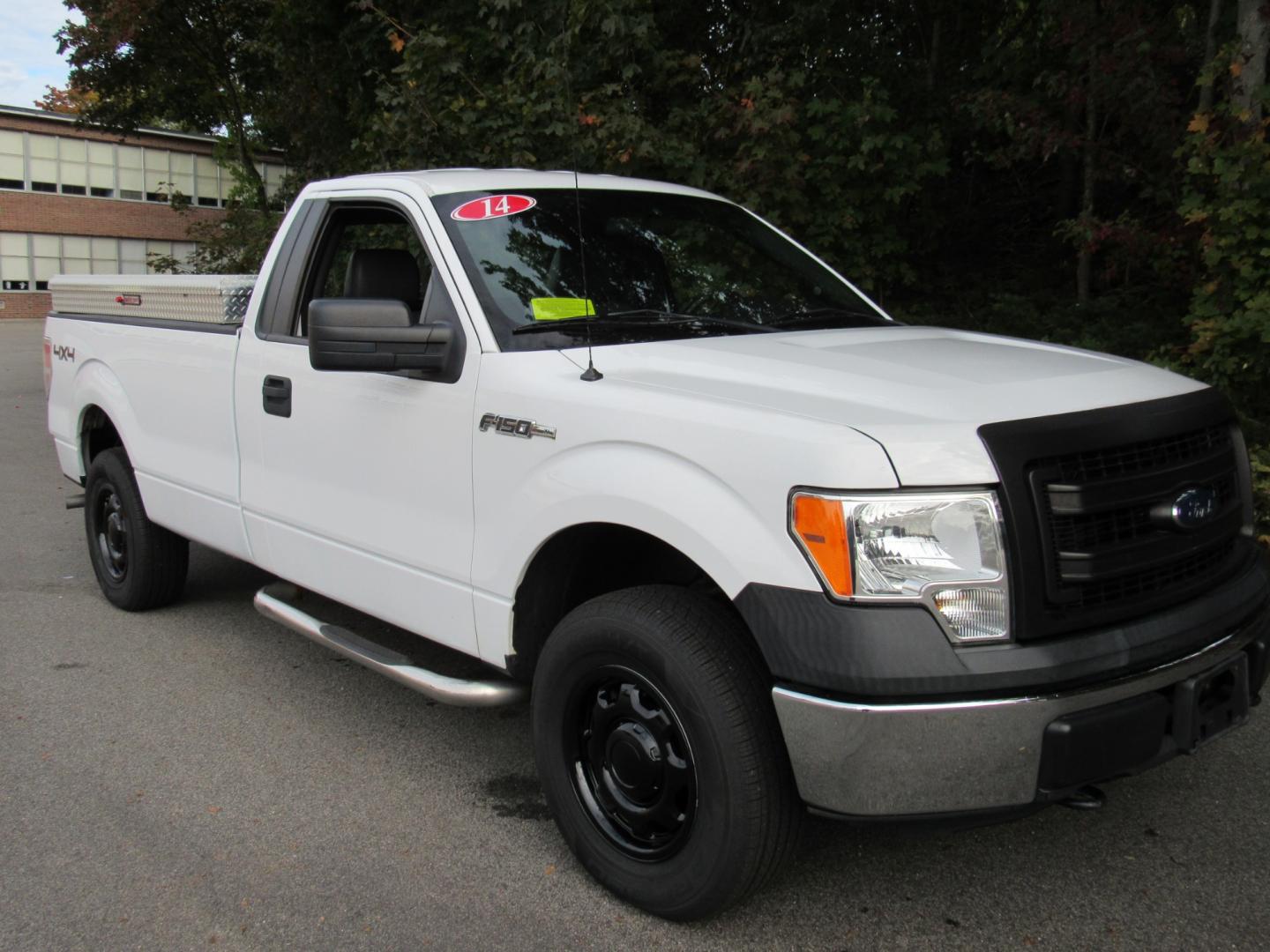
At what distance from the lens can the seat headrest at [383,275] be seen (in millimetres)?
4508

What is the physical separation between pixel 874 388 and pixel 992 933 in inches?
55.1

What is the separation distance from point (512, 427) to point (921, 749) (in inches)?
56.1

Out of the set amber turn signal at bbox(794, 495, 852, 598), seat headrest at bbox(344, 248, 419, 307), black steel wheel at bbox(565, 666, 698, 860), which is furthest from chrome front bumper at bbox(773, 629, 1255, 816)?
seat headrest at bbox(344, 248, 419, 307)

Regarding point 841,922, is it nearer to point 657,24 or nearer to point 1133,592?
point 1133,592

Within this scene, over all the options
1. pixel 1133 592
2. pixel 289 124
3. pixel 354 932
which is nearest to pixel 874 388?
pixel 1133 592

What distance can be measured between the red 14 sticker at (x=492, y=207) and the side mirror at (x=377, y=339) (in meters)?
0.48

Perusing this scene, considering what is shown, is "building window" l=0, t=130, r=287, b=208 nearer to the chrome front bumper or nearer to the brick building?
the brick building

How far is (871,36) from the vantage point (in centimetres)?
1048

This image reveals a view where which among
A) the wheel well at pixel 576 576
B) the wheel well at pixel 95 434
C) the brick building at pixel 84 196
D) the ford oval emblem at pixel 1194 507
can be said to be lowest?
the wheel well at pixel 576 576

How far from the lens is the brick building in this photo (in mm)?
41000

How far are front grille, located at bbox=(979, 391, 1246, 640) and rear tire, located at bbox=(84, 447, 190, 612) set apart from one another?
4114 millimetres

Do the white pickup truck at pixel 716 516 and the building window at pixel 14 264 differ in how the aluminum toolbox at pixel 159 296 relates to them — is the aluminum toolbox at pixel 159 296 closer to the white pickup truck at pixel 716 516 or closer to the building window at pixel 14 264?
the white pickup truck at pixel 716 516

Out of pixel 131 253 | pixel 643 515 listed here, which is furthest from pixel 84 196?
pixel 643 515

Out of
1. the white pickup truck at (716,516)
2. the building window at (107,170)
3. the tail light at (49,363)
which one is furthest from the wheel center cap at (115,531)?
the building window at (107,170)
